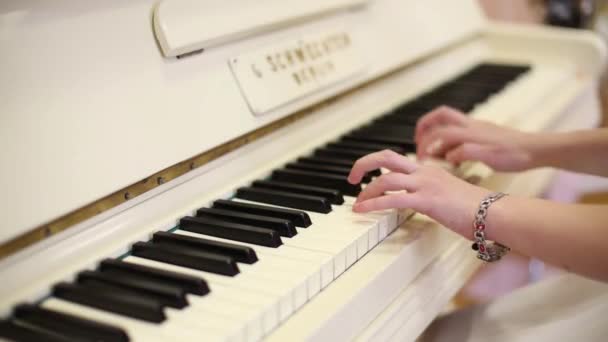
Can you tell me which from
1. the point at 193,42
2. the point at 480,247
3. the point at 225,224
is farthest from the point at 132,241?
the point at 480,247

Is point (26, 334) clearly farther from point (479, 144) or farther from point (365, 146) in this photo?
point (479, 144)

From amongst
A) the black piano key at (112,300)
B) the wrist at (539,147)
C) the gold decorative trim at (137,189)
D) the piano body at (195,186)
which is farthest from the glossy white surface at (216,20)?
the wrist at (539,147)

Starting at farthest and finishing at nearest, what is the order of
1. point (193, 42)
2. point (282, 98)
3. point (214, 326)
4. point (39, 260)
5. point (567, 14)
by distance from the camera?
1. point (567, 14)
2. point (282, 98)
3. point (193, 42)
4. point (39, 260)
5. point (214, 326)

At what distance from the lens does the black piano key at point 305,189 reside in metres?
0.98

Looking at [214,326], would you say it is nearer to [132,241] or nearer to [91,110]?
[132,241]

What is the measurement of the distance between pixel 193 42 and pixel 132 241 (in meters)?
0.33

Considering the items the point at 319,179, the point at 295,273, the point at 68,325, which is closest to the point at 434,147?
the point at 319,179

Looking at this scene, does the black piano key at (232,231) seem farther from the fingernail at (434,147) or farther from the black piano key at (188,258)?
the fingernail at (434,147)

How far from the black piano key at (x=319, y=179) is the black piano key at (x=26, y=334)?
19.5 inches

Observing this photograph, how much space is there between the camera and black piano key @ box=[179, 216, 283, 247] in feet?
2.77

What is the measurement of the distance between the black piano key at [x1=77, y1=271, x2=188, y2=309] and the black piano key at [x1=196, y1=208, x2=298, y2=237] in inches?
7.4

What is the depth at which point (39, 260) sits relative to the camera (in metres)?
0.76

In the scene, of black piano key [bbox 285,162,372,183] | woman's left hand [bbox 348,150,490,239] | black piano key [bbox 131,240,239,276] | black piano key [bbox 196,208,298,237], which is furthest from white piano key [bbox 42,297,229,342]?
black piano key [bbox 285,162,372,183]

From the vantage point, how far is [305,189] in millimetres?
1011
